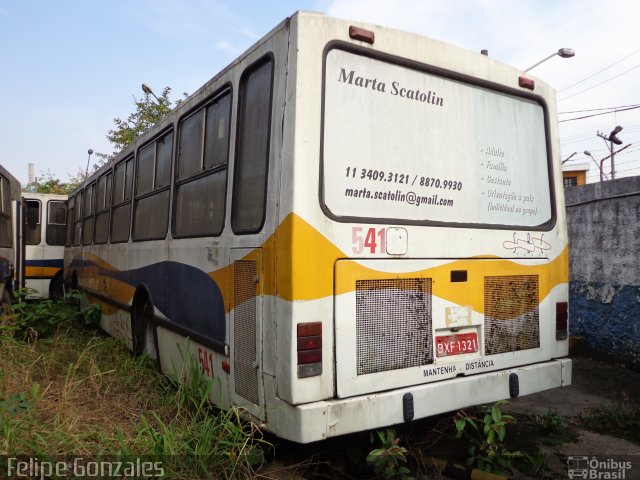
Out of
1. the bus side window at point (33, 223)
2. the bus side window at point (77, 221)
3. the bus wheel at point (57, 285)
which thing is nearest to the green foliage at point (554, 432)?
the bus side window at point (77, 221)

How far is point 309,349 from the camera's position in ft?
9.06

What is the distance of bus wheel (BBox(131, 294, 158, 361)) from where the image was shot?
209 inches

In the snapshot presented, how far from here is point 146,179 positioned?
557 centimetres

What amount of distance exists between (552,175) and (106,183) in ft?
20.9

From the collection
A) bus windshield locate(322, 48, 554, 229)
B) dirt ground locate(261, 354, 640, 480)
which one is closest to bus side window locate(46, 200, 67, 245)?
dirt ground locate(261, 354, 640, 480)

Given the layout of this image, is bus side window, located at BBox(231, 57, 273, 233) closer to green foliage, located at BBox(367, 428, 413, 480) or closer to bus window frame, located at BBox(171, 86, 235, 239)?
bus window frame, located at BBox(171, 86, 235, 239)

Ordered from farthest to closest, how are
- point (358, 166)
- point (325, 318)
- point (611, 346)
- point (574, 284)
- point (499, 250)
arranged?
point (574, 284) < point (611, 346) < point (499, 250) < point (358, 166) < point (325, 318)

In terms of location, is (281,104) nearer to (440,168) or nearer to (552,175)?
(440,168)

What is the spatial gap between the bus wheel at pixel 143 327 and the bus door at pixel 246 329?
7.03 feet

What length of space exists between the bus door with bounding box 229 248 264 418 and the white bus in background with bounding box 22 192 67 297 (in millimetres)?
10763

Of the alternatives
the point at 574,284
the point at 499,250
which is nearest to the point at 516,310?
the point at 499,250

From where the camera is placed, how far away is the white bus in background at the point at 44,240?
1250 centimetres

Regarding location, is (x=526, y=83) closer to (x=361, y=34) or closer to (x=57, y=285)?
(x=361, y=34)

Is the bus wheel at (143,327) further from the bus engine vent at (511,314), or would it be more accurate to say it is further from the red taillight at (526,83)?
the red taillight at (526,83)
